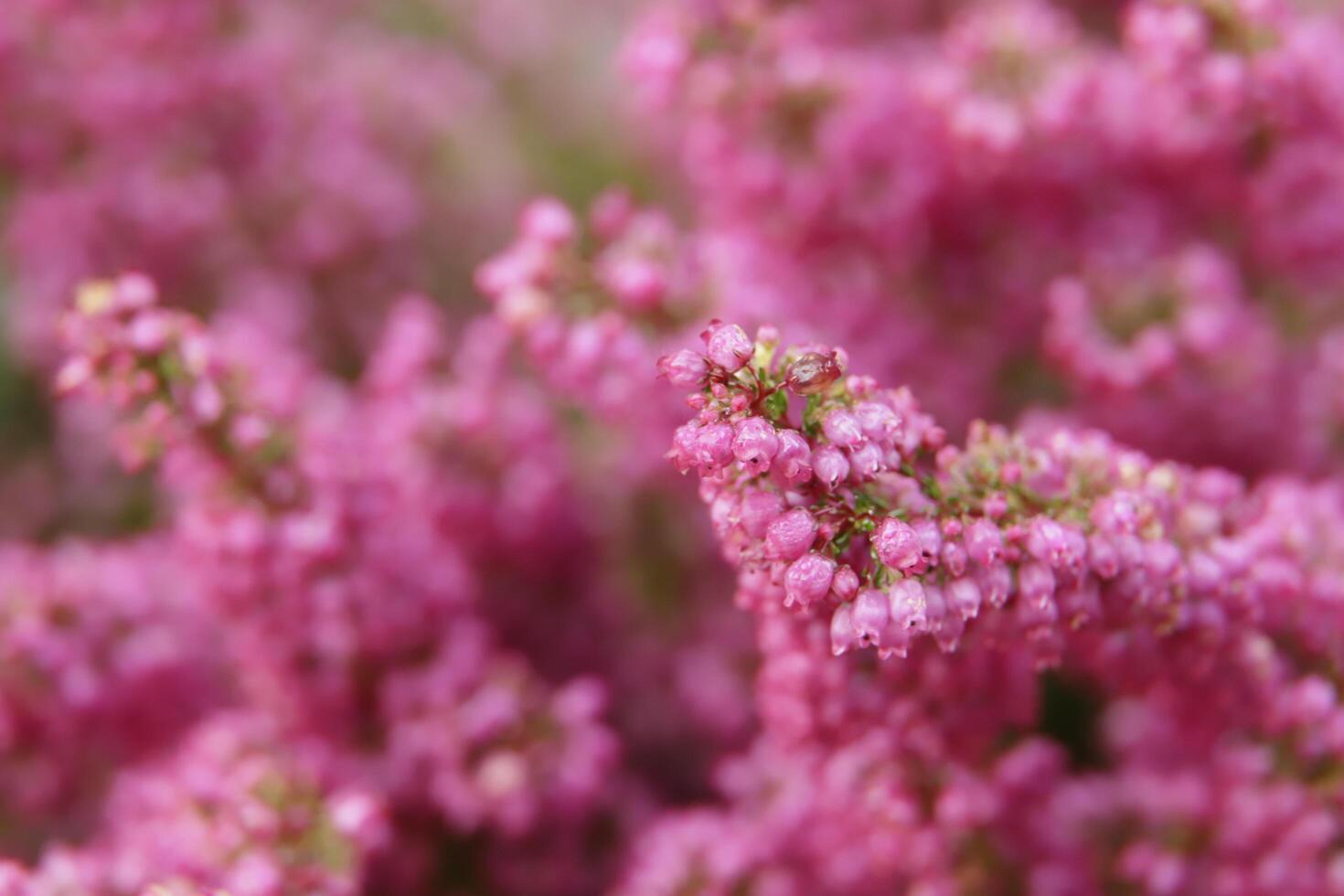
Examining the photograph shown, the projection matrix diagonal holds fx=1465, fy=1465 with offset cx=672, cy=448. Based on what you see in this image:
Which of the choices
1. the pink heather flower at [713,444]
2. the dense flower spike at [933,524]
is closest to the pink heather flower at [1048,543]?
the dense flower spike at [933,524]

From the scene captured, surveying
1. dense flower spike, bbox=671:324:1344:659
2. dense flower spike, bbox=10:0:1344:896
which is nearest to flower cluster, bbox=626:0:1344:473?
dense flower spike, bbox=10:0:1344:896

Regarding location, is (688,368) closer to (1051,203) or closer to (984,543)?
→ (984,543)

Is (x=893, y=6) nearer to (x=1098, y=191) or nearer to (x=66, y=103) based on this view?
(x=1098, y=191)

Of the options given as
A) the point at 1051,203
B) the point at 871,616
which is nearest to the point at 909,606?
the point at 871,616

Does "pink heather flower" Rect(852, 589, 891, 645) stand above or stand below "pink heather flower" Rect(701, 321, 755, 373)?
below

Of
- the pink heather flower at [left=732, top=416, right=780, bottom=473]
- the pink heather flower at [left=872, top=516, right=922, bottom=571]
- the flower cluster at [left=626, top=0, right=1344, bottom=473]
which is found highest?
the flower cluster at [left=626, top=0, right=1344, bottom=473]

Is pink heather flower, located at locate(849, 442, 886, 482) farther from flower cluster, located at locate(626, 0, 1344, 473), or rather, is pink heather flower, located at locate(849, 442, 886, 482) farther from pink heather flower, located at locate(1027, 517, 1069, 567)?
flower cluster, located at locate(626, 0, 1344, 473)

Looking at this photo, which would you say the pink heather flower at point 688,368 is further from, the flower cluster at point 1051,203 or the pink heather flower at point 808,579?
the flower cluster at point 1051,203
